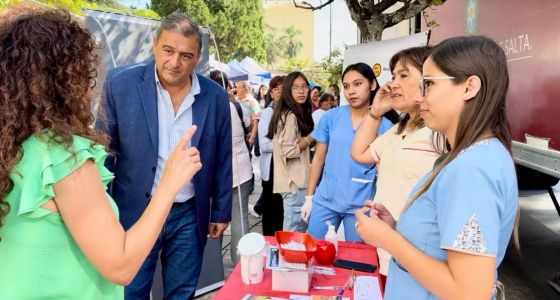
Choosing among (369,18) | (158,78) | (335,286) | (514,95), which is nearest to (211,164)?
(158,78)

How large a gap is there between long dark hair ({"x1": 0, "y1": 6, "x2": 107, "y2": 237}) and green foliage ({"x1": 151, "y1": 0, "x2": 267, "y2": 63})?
27241mm

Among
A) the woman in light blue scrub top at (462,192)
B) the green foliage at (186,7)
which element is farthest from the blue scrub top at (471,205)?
the green foliage at (186,7)

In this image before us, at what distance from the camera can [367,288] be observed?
1786 mm

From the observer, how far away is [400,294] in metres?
1.18

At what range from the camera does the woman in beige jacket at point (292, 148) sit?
11.7 feet

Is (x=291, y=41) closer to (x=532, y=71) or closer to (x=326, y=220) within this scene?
(x=532, y=71)

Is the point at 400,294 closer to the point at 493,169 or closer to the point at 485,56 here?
the point at 493,169

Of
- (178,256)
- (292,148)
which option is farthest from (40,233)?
(292,148)

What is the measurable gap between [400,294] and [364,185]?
1.44 meters

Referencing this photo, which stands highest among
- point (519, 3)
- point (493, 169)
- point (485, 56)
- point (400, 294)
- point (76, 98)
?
point (519, 3)

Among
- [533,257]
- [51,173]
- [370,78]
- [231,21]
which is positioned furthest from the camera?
[231,21]

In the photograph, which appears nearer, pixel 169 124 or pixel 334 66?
pixel 169 124

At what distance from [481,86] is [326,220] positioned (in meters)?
1.75

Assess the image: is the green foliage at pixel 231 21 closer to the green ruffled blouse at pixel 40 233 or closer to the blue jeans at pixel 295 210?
the blue jeans at pixel 295 210
